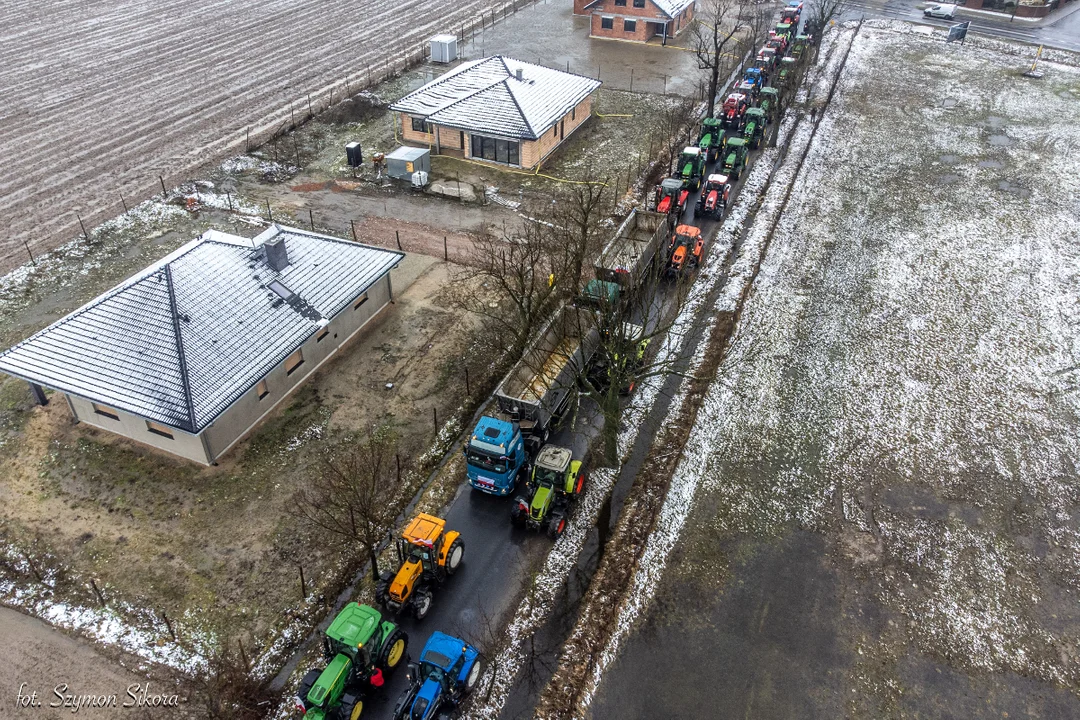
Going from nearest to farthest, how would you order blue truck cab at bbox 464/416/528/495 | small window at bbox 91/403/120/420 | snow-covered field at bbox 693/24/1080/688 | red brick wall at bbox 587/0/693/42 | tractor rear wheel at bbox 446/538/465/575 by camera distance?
1. tractor rear wheel at bbox 446/538/465/575
2. snow-covered field at bbox 693/24/1080/688
3. blue truck cab at bbox 464/416/528/495
4. small window at bbox 91/403/120/420
5. red brick wall at bbox 587/0/693/42

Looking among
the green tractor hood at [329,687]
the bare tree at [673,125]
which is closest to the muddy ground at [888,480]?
the green tractor hood at [329,687]

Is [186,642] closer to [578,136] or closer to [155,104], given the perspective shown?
[578,136]

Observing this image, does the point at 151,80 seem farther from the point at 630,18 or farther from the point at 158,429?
A: the point at 158,429

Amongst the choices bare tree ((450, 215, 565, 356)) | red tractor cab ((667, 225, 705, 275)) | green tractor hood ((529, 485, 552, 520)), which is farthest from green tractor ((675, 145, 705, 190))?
green tractor hood ((529, 485, 552, 520))

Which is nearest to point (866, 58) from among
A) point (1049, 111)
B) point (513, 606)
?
point (1049, 111)

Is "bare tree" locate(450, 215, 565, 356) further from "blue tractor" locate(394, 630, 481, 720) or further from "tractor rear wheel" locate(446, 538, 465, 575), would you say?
"blue tractor" locate(394, 630, 481, 720)

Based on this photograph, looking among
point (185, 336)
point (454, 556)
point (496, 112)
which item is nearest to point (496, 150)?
point (496, 112)
